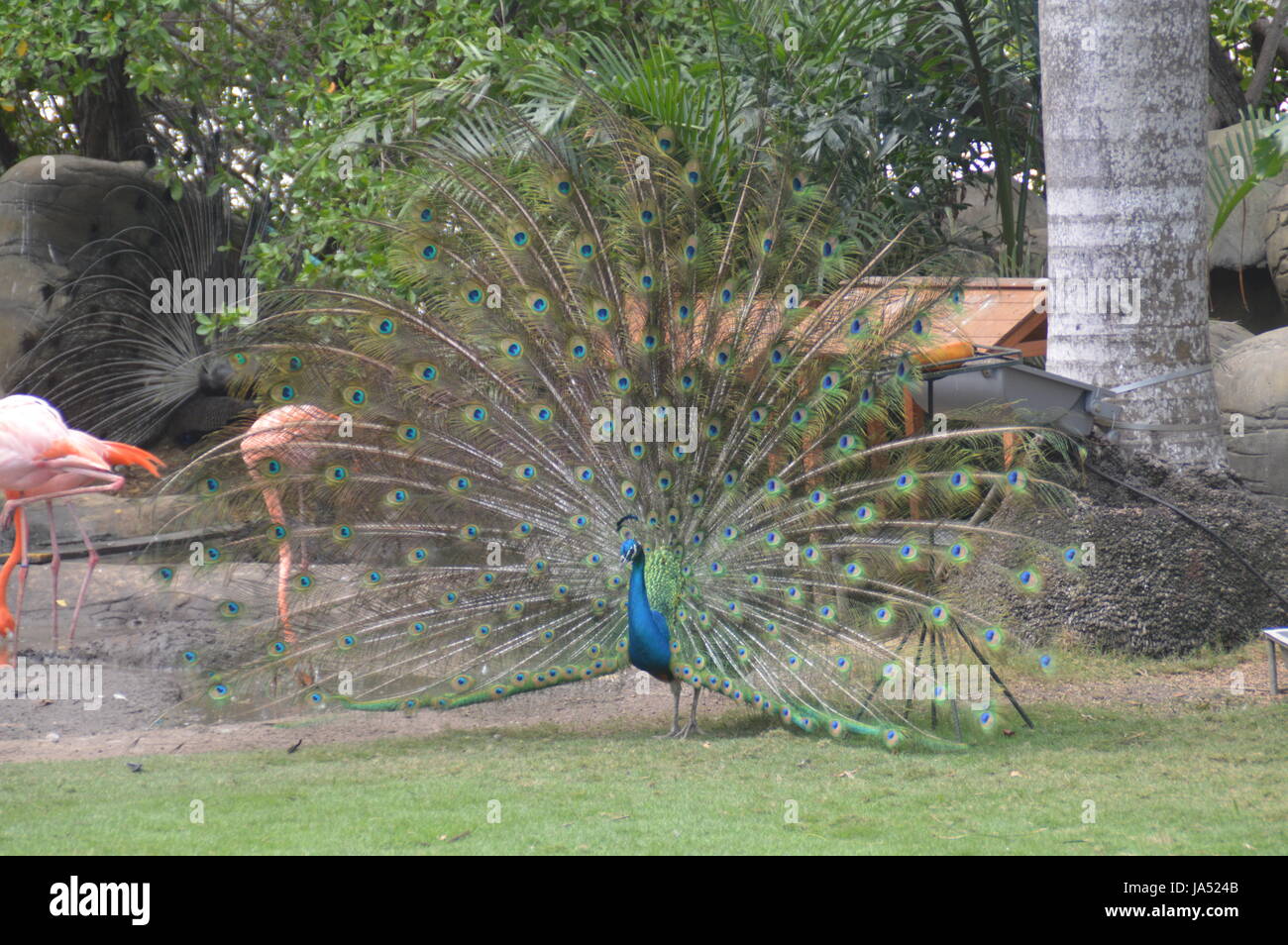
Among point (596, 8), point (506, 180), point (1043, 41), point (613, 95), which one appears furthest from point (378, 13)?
point (1043, 41)

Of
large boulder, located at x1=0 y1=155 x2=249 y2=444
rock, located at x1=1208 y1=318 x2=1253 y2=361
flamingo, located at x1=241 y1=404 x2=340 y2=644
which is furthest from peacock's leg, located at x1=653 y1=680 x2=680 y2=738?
large boulder, located at x1=0 y1=155 x2=249 y2=444

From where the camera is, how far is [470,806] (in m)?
5.14

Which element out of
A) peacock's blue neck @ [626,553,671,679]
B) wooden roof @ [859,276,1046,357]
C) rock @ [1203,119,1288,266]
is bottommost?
peacock's blue neck @ [626,553,671,679]

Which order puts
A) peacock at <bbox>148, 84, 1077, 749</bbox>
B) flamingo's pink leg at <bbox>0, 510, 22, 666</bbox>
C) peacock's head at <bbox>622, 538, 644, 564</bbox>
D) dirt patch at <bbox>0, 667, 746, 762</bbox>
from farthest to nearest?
flamingo's pink leg at <bbox>0, 510, 22, 666</bbox>
dirt patch at <bbox>0, 667, 746, 762</bbox>
peacock at <bbox>148, 84, 1077, 749</bbox>
peacock's head at <bbox>622, 538, 644, 564</bbox>

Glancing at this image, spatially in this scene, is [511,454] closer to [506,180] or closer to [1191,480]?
[506,180]

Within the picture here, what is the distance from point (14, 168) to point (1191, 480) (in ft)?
38.9

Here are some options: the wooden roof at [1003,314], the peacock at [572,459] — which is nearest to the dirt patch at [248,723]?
the peacock at [572,459]

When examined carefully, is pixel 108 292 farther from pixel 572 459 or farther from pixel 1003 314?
pixel 1003 314

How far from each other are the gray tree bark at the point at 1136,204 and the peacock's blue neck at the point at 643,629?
356 cm

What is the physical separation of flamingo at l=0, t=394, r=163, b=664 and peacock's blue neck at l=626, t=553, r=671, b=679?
10.6ft

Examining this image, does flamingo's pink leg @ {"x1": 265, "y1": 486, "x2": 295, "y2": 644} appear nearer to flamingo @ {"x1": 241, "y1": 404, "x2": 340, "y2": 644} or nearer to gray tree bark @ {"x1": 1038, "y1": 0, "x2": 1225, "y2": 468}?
flamingo @ {"x1": 241, "y1": 404, "x2": 340, "y2": 644}

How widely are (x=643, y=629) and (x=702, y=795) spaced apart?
116 centimetres

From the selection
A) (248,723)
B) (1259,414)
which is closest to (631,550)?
(248,723)

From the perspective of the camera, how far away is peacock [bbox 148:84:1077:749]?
645 cm
